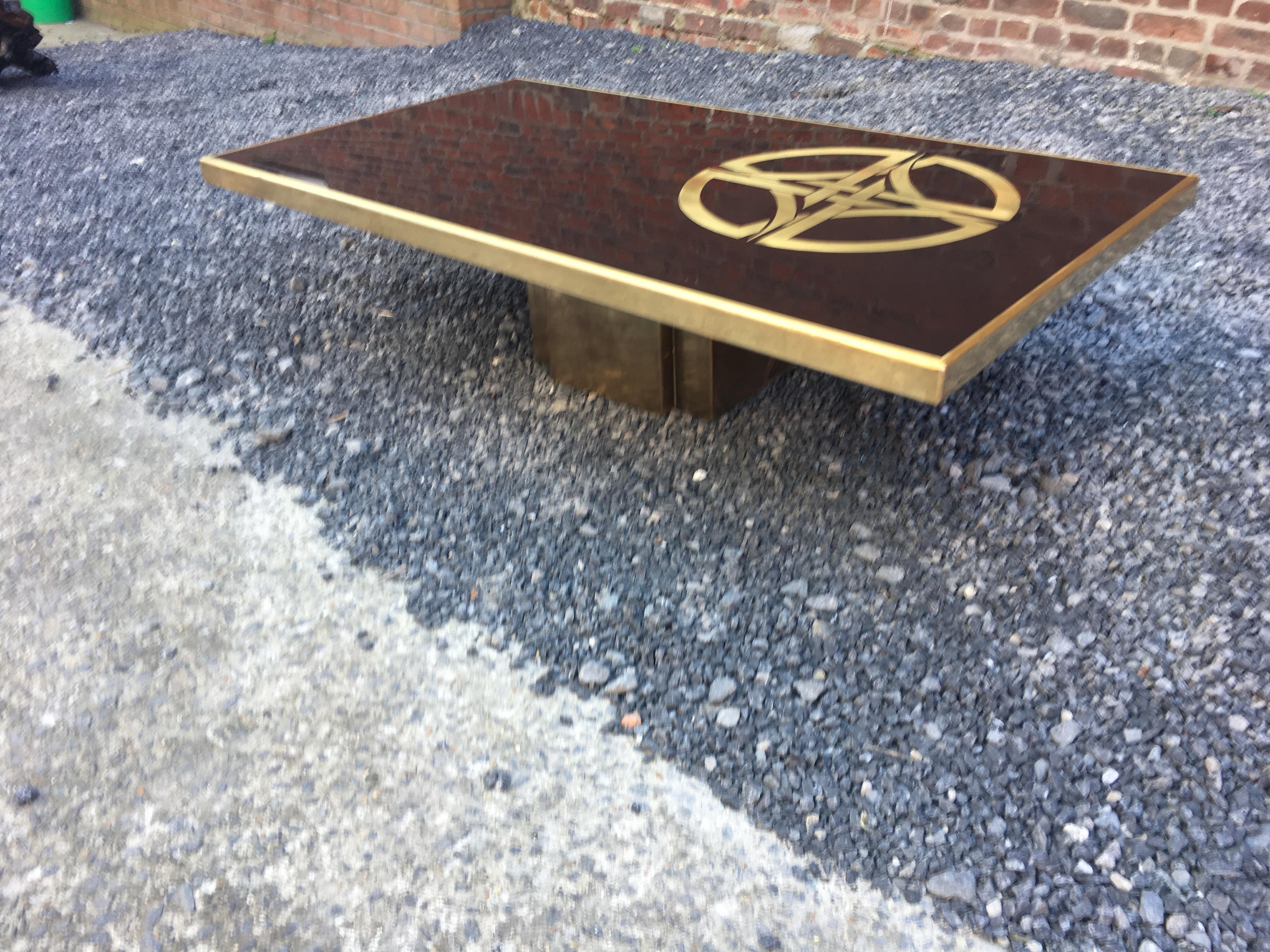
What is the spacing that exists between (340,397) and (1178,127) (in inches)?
105

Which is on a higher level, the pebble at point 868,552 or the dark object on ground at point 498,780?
the pebble at point 868,552

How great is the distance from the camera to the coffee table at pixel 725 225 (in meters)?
1.47

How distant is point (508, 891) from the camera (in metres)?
1.38

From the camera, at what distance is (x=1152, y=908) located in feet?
4.28

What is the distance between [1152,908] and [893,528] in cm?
79

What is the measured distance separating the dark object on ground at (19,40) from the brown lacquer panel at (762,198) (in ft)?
11.9

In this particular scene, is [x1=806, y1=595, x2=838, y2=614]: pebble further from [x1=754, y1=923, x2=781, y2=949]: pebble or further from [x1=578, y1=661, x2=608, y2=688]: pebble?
[x1=754, y1=923, x2=781, y2=949]: pebble

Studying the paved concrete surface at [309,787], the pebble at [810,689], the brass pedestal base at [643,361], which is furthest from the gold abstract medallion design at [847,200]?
the paved concrete surface at [309,787]

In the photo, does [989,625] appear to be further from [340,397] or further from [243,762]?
[340,397]

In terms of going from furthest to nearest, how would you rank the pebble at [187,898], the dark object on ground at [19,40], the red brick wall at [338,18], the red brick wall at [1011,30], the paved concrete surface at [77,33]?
the paved concrete surface at [77,33], the red brick wall at [338,18], the dark object on ground at [19,40], the red brick wall at [1011,30], the pebble at [187,898]

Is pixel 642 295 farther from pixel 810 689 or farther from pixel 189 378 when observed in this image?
pixel 189 378

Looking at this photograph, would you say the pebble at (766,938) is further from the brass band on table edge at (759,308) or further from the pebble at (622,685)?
the brass band on table edge at (759,308)

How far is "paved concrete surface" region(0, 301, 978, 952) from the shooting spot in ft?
4.43

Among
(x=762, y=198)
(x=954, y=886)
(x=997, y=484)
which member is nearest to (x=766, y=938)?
(x=954, y=886)
